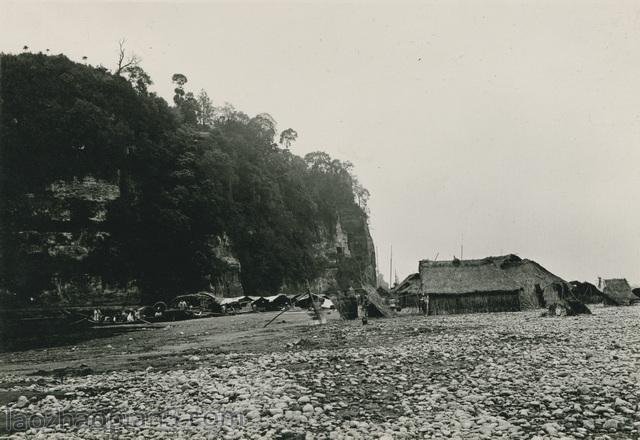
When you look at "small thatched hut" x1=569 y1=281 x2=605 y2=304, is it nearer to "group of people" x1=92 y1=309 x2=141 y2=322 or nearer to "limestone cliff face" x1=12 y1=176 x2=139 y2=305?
"group of people" x1=92 y1=309 x2=141 y2=322

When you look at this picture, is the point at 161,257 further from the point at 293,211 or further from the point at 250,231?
the point at 293,211

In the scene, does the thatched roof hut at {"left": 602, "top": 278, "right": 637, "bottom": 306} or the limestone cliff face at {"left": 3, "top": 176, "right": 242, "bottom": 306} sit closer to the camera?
the thatched roof hut at {"left": 602, "top": 278, "right": 637, "bottom": 306}

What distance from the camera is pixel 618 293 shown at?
45844 millimetres

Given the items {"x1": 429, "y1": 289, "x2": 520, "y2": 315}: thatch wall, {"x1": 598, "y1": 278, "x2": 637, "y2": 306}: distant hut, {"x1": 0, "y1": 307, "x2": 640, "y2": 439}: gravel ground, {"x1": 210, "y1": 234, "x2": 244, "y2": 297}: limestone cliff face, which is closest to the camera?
{"x1": 0, "y1": 307, "x2": 640, "y2": 439}: gravel ground

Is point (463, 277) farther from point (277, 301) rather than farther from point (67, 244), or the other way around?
point (67, 244)

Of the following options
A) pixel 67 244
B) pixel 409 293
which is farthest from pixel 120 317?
pixel 409 293

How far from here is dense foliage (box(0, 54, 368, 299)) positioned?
49.7 meters

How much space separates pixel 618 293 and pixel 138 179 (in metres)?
52.8

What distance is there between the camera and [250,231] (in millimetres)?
71125

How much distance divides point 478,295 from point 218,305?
25671mm

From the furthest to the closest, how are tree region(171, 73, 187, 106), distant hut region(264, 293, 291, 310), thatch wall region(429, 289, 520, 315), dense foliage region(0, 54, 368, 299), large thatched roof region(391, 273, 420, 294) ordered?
1. tree region(171, 73, 187, 106)
2. distant hut region(264, 293, 291, 310)
3. dense foliage region(0, 54, 368, 299)
4. large thatched roof region(391, 273, 420, 294)
5. thatch wall region(429, 289, 520, 315)

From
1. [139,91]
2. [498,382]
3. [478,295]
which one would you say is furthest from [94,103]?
[498,382]

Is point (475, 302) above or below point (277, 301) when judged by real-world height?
above

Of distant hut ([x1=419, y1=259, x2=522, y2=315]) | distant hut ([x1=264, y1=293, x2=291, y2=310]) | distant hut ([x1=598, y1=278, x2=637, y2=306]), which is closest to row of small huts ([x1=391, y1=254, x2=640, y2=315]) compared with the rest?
distant hut ([x1=419, y1=259, x2=522, y2=315])
